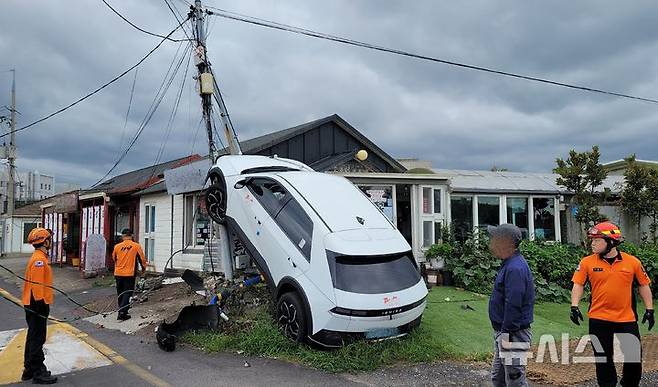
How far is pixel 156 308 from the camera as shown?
10.0 meters

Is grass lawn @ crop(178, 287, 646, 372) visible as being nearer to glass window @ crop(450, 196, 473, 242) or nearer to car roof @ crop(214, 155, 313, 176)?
car roof @ crop(214, 155, 313, 176)

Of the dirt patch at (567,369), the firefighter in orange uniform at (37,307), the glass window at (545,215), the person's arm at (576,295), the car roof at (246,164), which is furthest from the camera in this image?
the glass window at (545,215)

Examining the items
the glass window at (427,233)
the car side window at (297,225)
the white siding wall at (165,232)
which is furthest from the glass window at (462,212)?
the car side window at (297,225)

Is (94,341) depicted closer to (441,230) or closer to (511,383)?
(511,383)

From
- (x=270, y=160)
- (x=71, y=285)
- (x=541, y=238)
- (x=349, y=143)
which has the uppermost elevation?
(x=349, y=143)

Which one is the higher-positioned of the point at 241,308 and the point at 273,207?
the point at 273,207

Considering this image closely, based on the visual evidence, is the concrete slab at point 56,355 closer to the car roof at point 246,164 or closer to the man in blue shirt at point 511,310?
the car roof at point 246,164

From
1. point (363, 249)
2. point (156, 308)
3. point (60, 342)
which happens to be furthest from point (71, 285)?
point (363, 249)

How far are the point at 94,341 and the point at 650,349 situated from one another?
856 centimetres

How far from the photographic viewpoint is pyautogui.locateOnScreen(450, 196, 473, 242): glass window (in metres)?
14.4

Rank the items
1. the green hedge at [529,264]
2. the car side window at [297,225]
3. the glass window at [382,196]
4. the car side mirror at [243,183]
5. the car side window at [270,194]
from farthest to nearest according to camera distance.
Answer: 1. the glass window at [382,196]
2. the green hedge at [529,264]
3. the car side mirror at [243,183]
4. the car side window at [270,194]
5. the car side window at [297,225]

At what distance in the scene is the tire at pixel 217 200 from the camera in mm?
9086

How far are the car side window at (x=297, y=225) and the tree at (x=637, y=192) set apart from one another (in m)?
12.8

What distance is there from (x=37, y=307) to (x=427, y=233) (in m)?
9.41
